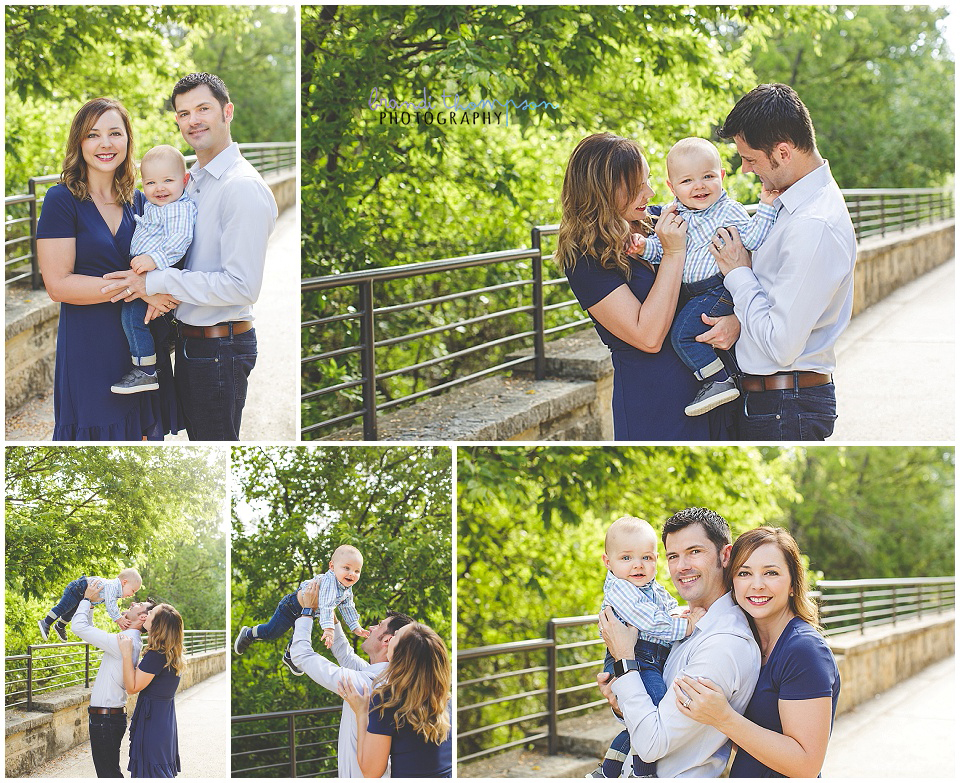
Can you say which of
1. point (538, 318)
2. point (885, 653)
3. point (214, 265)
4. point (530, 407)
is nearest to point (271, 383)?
point (530, 407)

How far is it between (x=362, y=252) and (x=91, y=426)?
2397mm

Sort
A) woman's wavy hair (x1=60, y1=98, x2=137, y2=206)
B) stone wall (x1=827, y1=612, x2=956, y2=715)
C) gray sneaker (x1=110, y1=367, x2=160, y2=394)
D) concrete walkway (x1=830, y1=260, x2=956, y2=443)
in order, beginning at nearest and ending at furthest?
woman's wavy hair (x1=60, y1=98, x2=137, y2=206) → gray sneaker (x1=110, y1=367, x2=160, y2=394) → concrete walkway (x1=830, y1=260, x2=956, y2=443) → stone wall (x1=827, y1=612, x2=956, y2=715)

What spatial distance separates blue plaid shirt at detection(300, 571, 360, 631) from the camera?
165 inches

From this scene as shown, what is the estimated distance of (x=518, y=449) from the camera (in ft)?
17.4

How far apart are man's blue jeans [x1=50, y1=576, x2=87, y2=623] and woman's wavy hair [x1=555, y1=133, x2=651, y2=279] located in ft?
8.91

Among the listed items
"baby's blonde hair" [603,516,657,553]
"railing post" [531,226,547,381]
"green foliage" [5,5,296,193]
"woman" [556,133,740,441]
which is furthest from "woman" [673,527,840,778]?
"green foliage" [5,5,296,193]

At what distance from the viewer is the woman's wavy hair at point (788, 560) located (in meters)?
2.75

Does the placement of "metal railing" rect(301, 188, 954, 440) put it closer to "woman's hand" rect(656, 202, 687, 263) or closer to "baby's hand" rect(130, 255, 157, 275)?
"baby's hand" rect(130, 255, 157, 275)

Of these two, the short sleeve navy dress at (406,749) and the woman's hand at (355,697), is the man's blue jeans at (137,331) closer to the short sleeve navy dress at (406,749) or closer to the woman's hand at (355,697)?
the woman's hand at (355,697)

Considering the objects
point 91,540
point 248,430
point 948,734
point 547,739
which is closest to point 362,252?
point 248,430

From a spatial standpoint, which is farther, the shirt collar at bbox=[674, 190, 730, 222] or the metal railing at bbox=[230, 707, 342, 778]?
the metal railing at bbox=[230, 707, 342, 778]

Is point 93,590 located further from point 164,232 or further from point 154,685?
point 164,232

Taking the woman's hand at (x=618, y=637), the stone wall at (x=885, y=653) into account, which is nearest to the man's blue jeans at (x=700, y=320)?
the woman's hand at (x=618, y=637)

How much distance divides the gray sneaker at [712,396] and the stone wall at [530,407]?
5.67 ft
